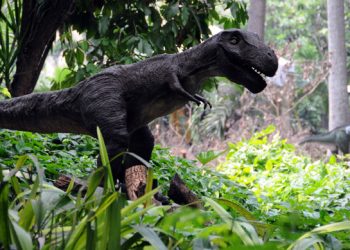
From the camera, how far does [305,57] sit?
19.2 metres

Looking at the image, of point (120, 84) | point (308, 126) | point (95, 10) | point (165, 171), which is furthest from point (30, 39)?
point (308, 126)

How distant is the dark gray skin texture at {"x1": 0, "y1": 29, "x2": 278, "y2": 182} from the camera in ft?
10.5

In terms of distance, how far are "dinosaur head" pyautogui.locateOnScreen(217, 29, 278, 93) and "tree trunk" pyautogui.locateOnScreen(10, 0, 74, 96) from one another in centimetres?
247

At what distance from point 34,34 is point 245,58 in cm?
284

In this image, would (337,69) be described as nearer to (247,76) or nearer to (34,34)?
(34,34)

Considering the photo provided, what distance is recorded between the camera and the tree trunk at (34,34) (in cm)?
544

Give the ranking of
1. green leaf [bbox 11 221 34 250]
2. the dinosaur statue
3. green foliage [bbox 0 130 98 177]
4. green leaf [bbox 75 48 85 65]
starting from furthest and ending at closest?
the dinosaur statue → green leaf [bbox 75 48 85 65] → green foliage [bbox 0 130 98 177] → green leaf [bbox 11 221 34 250]

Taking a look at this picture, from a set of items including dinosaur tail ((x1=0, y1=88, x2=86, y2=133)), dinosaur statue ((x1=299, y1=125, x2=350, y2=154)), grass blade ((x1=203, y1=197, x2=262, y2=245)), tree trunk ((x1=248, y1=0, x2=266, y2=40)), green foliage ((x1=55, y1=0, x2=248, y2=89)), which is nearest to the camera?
grass blade ((x1=203, y1=197, x2=262, y2=245))

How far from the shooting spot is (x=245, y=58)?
3.21 metres

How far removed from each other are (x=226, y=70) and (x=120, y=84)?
20.9 inches

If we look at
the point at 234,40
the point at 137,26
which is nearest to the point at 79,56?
the point at 137,26

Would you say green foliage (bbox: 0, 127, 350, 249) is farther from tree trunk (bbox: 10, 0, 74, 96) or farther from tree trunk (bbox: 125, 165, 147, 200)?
tree trunk (bbox: 10, 0, 74, 96)

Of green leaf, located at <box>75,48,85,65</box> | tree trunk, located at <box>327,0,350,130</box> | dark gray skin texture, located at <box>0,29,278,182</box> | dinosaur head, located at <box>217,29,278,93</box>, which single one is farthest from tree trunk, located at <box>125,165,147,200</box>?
tree trunk, located at <box>327,0,350,130</box>

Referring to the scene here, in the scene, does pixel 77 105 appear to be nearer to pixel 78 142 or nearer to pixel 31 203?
pixel 31 203
